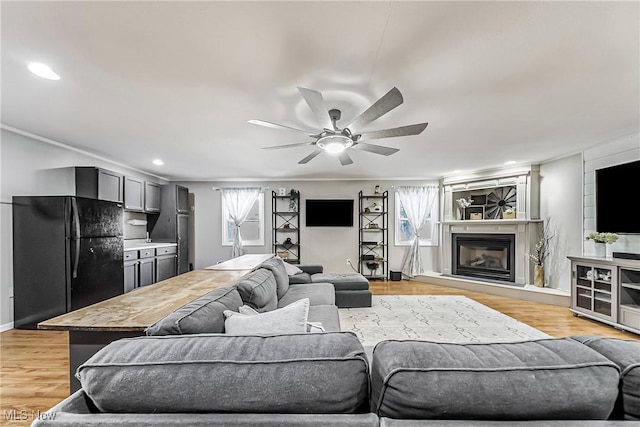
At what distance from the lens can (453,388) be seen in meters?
0.81

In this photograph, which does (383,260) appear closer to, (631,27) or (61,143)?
(631,27)

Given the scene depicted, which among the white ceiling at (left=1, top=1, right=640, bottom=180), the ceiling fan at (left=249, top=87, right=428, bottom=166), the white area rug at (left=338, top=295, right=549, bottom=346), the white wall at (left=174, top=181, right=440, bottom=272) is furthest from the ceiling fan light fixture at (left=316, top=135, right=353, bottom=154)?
the white wall at (left=174, top=181, right=440, bottom=272)

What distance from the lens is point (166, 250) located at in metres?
5.83

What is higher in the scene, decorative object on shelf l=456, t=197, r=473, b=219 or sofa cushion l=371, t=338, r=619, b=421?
decorative object on shelf l=456, t=197, r=473, b=219

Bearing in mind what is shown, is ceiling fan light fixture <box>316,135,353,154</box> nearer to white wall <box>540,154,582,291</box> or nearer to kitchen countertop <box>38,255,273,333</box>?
kitchen countertop <box>38,255,273,333</box>

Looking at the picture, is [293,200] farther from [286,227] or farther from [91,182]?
[91,182]

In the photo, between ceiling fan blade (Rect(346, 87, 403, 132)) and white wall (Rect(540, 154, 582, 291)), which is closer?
ceiling fan blade (Rect(346, 87, 403, 132))

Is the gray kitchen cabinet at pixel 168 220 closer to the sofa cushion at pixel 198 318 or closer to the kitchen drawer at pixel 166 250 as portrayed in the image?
the kitchen drawer at pixel 166 250

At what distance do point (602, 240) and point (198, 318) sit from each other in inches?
196

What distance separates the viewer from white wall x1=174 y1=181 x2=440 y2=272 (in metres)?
6.92

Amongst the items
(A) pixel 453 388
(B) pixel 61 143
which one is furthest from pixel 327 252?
(A) pixel 453 388

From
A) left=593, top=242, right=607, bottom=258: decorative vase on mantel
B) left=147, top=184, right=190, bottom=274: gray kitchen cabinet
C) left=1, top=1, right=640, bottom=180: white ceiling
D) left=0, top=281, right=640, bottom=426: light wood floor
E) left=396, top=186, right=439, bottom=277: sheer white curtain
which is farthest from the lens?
left=396, top=186, right=439, bottom=277: sheer white curtain

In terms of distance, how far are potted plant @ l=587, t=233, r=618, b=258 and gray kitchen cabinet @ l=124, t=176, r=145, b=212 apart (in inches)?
283

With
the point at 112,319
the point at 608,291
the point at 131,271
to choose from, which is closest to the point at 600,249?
the point at 608,291
